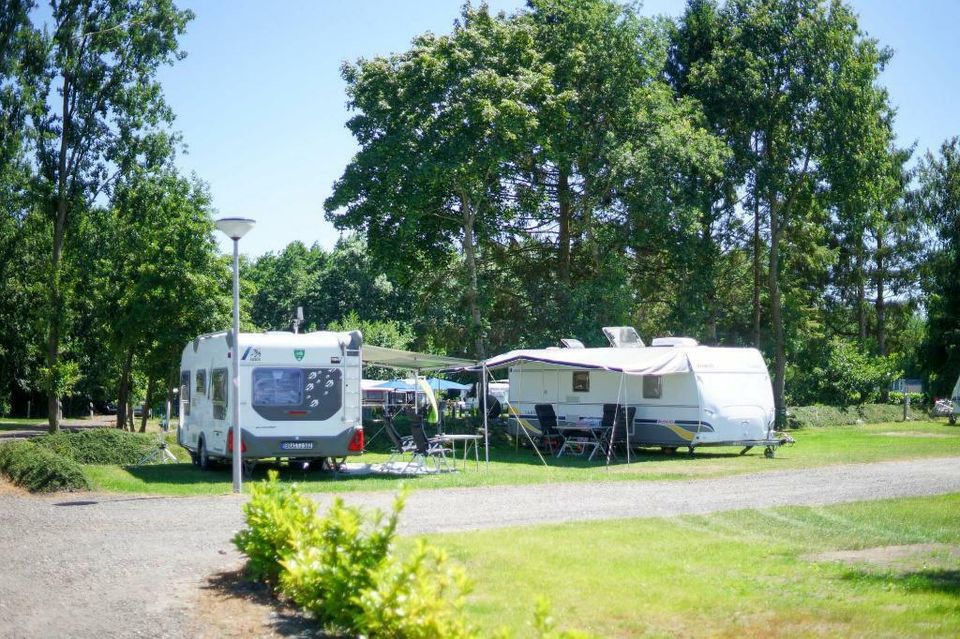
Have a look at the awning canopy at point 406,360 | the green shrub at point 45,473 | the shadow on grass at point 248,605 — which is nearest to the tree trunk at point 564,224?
the awning canopy at point 406,360

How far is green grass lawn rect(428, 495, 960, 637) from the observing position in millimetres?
6305

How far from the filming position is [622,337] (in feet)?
80.6

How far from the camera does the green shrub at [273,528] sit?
7.35 meters

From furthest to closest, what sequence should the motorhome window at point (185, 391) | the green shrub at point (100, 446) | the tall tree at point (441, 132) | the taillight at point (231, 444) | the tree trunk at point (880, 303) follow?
the tree trunk at point (880, 303) → the tall tree at point (441, 132) → the motorhome window at point (185, 391) → the green shrub at point (100, 446) → the taillight at point (231, 444)

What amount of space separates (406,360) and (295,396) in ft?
14.5

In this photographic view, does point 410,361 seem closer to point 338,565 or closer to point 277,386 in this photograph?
point 277,386

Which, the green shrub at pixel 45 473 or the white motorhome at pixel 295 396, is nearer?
the green shrub at pixel 45 473

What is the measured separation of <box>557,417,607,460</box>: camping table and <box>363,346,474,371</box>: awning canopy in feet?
9.74

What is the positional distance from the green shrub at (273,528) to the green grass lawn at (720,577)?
4.45ft

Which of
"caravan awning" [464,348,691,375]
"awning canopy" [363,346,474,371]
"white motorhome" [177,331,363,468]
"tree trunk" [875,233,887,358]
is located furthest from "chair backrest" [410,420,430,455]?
A: "tree trunk" [875,233,887,358]

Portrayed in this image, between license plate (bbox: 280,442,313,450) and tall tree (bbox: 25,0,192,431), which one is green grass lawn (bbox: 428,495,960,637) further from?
tall tree (bbox: 25,0,192,431)

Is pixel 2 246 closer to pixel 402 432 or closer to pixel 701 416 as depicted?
pixel 402 432

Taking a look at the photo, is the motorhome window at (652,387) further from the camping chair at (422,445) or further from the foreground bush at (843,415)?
the foreground bush at (843,415)

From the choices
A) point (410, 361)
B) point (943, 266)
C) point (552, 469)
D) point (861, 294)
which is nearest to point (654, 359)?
point (552, 469)
